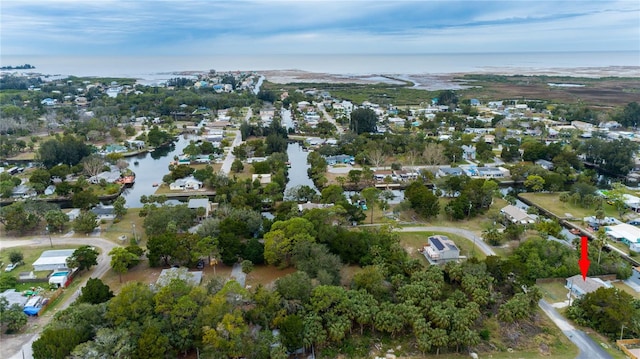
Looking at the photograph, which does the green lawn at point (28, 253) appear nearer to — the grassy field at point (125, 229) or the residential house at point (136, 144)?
the grassy field at point (125, 229)

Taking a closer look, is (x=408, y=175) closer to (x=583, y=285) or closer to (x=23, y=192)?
(x=583, y=285)

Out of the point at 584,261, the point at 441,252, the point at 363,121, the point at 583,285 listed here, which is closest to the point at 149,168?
the point at 363,121

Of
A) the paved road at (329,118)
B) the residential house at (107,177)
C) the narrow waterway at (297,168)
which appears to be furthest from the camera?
the paved road at (329,118)

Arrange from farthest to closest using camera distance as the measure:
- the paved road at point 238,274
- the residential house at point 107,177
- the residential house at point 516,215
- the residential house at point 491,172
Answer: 1. the residential house at point 491,172
2. the residential house at point 107,177
3. the residential house at point 516,215
4. the paved road at point 238,274

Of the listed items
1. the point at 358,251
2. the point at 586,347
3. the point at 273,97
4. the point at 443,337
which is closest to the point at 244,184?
the point at 358,251

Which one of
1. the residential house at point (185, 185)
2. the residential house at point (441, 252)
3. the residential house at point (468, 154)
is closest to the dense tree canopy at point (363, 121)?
the residential house at point (468, 154)

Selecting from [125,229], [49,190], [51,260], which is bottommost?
[125,229]

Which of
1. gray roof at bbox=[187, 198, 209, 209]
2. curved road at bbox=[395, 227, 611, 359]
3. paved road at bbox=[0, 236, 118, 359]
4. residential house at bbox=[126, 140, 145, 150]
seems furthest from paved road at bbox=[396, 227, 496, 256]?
residential house at bbox=[126, 140, 145, 150]
